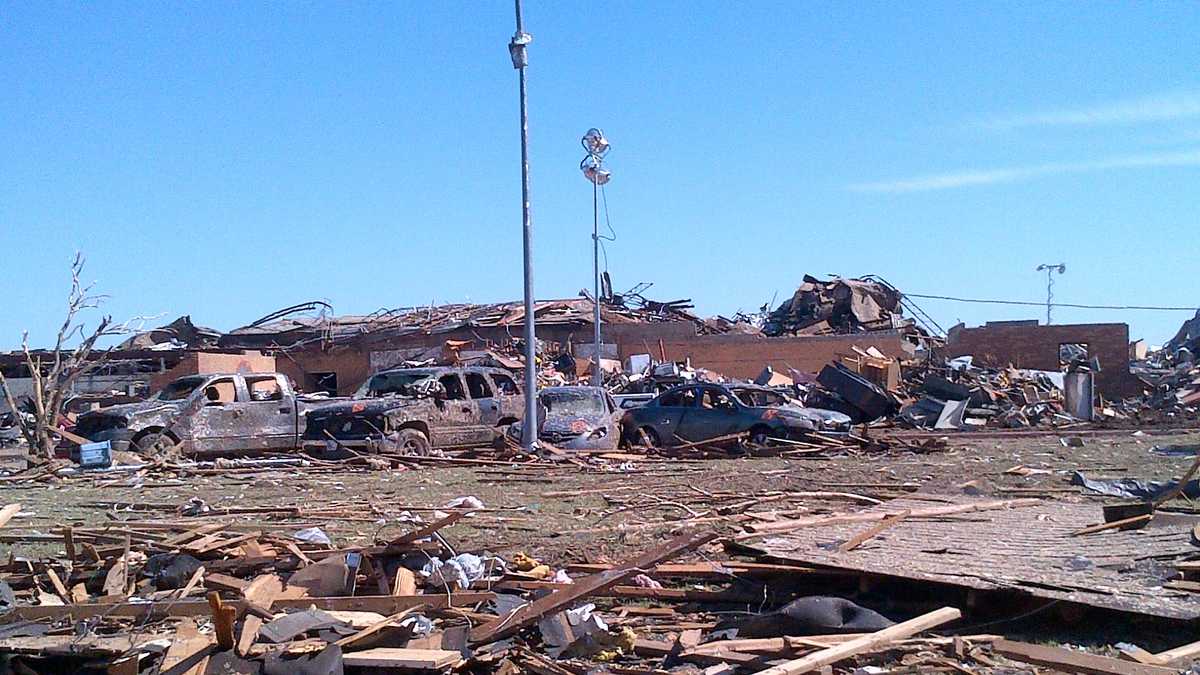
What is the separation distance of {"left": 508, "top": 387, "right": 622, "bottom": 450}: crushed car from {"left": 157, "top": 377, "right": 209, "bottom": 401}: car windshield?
5896mm

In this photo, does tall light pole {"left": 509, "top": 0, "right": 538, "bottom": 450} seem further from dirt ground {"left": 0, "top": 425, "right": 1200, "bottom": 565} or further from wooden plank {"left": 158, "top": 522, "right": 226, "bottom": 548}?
wooden plank {"left": 158, "top": 522, "right": 226, "bottom": 548}

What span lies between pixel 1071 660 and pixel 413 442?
14871mm

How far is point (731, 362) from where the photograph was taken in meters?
39.2

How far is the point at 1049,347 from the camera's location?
38906mm

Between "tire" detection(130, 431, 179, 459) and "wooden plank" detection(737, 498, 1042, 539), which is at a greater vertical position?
"tire" detection(130, 431, 179, 459)

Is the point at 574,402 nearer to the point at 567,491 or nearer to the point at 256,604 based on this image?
the point at 567,491

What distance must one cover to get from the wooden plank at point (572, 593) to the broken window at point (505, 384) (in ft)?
45.8

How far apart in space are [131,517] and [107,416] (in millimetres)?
7763

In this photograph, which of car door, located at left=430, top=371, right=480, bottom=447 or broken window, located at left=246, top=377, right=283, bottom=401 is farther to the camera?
broken window, located at left=246, top=377, right=283, bottom=401

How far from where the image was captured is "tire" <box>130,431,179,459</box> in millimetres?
18875

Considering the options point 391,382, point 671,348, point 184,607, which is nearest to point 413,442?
point 391,382

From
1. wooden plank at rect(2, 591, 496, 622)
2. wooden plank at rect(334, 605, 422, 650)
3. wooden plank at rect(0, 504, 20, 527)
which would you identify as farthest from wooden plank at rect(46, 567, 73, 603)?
wooden plank at rect(0, 504, 20, 527)

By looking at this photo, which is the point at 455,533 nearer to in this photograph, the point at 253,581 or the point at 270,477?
the point at 253,581

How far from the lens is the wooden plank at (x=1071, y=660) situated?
228 inches
